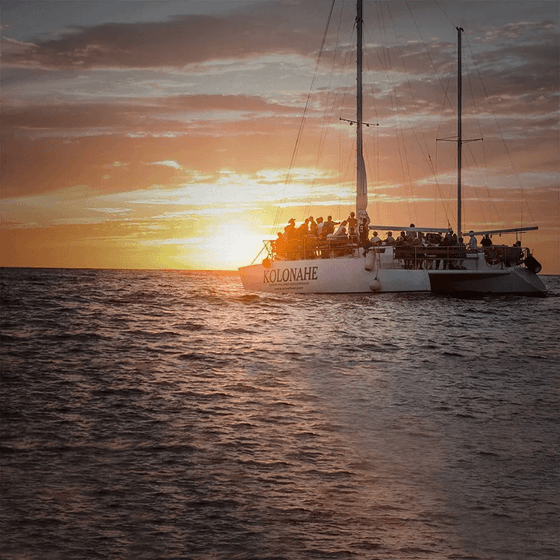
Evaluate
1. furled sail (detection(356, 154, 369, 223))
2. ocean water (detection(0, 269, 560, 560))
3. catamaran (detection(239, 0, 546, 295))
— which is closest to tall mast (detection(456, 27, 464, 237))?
catamaran (detection(239, 0, 546, 295))

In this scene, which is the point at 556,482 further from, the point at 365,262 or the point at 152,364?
the point at 365,262

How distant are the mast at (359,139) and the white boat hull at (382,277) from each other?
427cm

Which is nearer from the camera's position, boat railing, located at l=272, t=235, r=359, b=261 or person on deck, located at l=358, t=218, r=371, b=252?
person on deck, located at l=358, t=218, r=371, b=252

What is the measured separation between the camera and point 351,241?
42.3 metres

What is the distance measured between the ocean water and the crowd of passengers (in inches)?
883

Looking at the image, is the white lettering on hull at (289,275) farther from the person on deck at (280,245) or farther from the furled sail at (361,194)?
the furled sail at (361,194)

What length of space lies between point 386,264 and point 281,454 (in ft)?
111

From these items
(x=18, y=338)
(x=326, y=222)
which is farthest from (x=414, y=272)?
(x=18, y=338)

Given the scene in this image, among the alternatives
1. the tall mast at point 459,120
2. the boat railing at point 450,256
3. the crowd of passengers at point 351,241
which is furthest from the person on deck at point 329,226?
the tall mast at point 459,120

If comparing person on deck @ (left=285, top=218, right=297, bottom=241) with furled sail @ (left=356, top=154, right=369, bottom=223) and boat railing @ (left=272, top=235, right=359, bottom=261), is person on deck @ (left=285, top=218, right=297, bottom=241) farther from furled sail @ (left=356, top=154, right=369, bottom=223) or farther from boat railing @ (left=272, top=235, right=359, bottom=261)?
furled sail @ (left=356, top=154, right=369, bottom=223)

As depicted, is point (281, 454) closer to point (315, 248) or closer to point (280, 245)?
point (315, 248)

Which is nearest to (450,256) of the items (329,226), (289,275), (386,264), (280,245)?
(386,264)

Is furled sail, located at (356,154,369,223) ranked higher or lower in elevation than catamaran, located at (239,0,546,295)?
higher

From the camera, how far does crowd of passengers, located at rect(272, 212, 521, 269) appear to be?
138 ft
